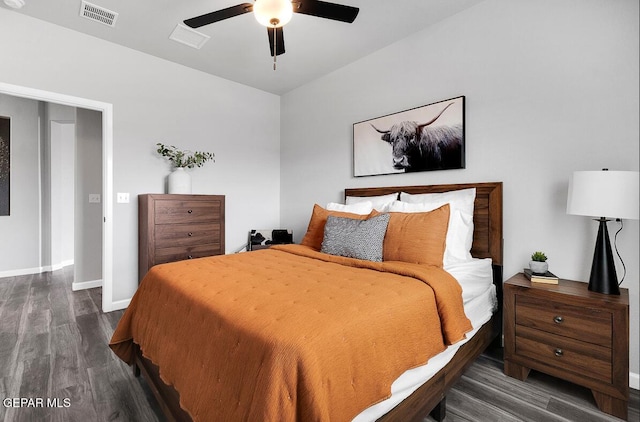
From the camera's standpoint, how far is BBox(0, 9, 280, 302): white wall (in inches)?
104

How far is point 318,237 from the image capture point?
2611 millimetres

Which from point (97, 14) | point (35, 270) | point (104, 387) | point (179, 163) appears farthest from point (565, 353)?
point (35, 270)

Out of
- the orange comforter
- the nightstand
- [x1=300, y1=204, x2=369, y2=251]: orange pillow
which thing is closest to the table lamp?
the nightstand

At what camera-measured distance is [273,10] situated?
5.61ft

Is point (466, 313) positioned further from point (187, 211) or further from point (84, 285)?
point (84, 285)

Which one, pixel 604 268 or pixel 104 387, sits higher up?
pixel 604 268

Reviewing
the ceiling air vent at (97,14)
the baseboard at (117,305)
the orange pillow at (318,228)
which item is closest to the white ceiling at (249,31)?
the ceiling air vent at (97,14)

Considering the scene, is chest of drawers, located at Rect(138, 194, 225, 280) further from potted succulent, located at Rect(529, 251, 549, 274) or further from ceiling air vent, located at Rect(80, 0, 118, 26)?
potted succulent, located at Rect(529, 251, 549, 274)

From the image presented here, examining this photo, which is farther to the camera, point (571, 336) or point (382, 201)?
point (382, 201)

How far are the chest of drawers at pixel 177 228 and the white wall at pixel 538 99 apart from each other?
6.39ft

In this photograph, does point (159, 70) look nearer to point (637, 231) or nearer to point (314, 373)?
point (314, 373)

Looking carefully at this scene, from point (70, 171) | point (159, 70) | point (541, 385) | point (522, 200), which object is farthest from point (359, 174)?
point (70, 171)

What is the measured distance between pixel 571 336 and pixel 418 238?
3.13ft

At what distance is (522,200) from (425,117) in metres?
1.06
